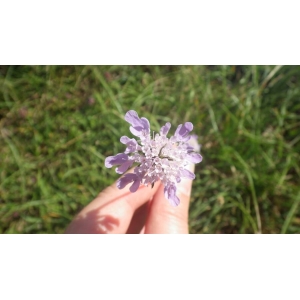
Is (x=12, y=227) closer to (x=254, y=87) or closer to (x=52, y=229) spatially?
(x=52, y=229)

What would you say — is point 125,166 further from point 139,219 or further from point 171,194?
point 139,219

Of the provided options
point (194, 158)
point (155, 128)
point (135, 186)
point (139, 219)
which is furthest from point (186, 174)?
point (155, 128)

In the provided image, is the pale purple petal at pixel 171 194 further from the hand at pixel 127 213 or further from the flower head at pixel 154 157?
the hand at pixel 127 213

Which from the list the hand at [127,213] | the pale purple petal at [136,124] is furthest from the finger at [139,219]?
the pale purple petal at [136,124]

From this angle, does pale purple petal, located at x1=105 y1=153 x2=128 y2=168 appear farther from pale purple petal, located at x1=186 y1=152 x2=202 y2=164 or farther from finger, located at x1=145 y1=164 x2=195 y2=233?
finger, located at x1=145 y1=164 x2=195 y2=233

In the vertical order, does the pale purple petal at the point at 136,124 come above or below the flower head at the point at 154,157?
above

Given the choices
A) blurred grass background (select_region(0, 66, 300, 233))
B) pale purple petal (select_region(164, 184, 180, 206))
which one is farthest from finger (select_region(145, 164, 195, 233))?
blurred grass background (select_region(0, 66, 300, 233))

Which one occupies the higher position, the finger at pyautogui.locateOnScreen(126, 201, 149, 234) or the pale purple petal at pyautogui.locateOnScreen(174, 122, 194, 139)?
the pale purple petal at pyautogui.locateOnScreen(174, 122, 194, 139)

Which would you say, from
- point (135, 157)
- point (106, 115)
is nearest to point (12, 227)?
point (106, 115)
